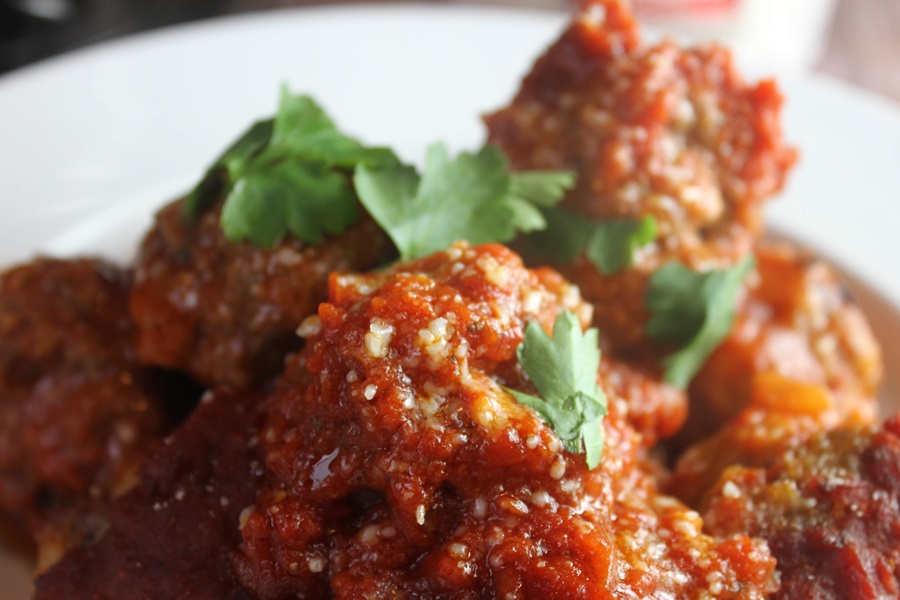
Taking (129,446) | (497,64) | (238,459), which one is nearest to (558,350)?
(238,459)

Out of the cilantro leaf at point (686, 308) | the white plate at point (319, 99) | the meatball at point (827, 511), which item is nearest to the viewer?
the meatball at point (827, 511)

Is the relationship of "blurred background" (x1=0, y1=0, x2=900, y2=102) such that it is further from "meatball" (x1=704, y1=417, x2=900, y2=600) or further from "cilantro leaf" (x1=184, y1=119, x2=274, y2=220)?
"meatball" (x1=704, y1=417, x2=900, y2=600)

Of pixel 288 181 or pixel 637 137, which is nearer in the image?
pixel 288 181

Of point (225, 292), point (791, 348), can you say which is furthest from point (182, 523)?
point (791, 348)

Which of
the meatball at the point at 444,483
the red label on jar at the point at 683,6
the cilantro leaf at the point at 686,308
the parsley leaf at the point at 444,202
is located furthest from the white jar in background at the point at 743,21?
the meatball at the point at 444,483

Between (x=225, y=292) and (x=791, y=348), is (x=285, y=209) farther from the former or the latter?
(x=791, y=348)

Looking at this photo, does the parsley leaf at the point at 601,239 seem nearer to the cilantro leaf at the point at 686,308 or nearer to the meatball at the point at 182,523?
the cilantro leaf at the point at 686,308

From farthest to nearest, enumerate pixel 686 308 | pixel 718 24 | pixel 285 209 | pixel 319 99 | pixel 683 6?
pixel 718 24 < pixel 683 6 < pixel 319 99 < pixel 686 308 < pixel 285 209
